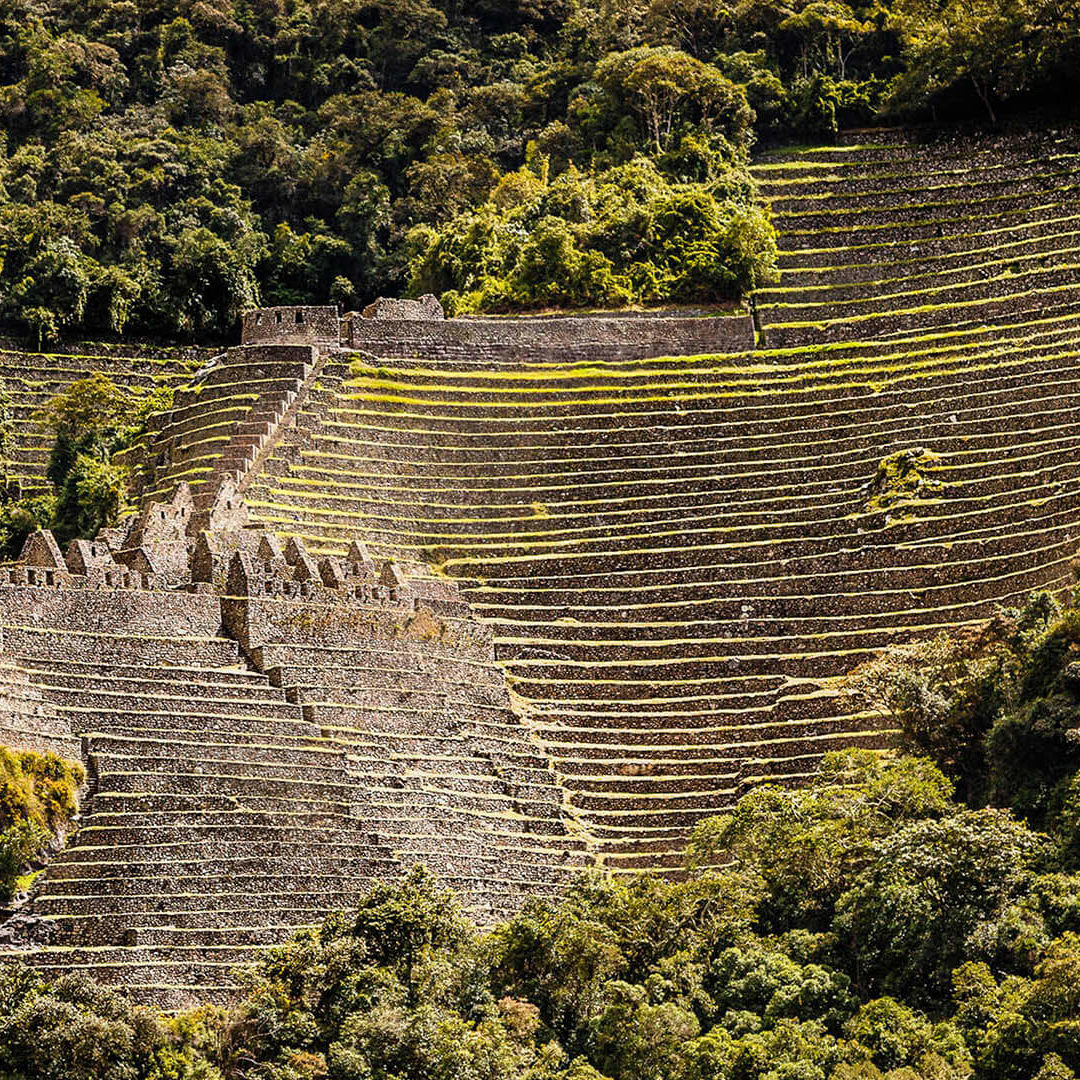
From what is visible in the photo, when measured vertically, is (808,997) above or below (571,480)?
below

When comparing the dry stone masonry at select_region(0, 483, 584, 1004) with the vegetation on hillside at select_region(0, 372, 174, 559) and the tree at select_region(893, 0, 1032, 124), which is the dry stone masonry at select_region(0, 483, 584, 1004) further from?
the tree at select_region(893, 0, 1032, 124)

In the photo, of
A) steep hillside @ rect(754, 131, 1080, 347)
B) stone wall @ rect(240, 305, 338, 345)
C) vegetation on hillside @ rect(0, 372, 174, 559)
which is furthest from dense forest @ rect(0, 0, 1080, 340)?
vegetation on hillside @ rect(0, 372, 174, 559)

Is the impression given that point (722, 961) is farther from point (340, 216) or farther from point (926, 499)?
point (340, 216)

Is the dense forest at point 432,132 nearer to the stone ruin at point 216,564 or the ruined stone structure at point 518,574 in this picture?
the ruined stone structure at point 518,574

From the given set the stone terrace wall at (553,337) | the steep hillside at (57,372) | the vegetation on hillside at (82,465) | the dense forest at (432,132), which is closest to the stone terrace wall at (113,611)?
the vegetation on hillside at (82,465)

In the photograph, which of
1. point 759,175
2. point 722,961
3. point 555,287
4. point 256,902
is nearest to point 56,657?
point 256,902
